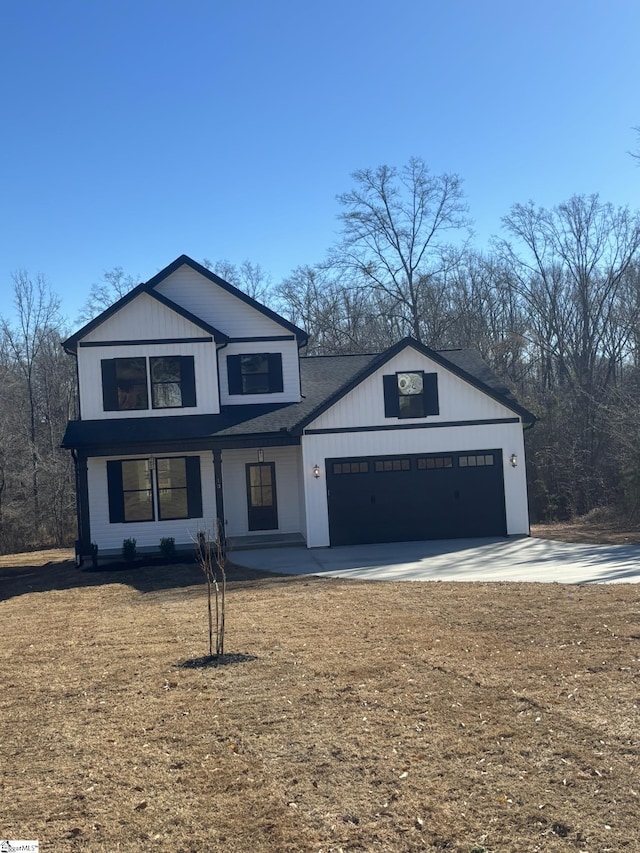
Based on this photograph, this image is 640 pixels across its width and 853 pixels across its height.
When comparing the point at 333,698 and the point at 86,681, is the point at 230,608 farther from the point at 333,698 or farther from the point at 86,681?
the point at 333,698

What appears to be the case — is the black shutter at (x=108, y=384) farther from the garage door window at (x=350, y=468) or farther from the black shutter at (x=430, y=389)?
Answer: the black shutter at (x=430, y=389)

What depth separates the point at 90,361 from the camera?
827 inches

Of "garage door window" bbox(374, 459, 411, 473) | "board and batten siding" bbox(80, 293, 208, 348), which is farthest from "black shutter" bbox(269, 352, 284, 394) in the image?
"garage door window" bbox(374, 459, 411, 473)

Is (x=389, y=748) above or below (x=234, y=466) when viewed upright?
below

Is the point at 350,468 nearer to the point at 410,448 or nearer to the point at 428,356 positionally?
the point at 410,448

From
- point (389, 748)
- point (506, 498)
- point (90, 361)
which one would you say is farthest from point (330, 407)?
point (389, 748)

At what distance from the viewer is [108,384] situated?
69.2ft

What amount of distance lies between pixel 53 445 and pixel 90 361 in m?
15.6

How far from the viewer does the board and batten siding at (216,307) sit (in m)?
22.7

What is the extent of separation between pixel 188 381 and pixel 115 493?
358cm

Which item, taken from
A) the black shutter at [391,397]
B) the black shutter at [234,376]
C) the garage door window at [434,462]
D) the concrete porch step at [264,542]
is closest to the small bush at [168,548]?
the concrete porch step at [264,542]

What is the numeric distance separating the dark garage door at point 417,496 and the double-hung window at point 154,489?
3.88 meters

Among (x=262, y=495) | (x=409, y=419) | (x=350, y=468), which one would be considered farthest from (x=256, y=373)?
(x=409, y=419)

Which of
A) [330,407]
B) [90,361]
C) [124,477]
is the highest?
[90,361]
